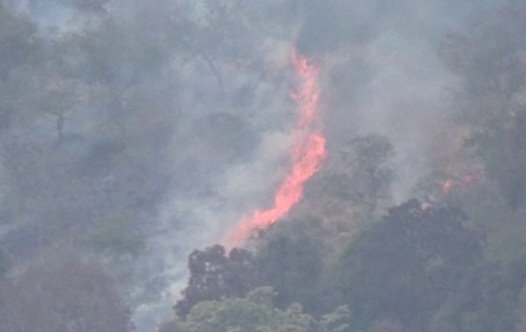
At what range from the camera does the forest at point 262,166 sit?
36156 millimetres

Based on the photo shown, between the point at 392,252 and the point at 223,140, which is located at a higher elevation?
the point at 223,140

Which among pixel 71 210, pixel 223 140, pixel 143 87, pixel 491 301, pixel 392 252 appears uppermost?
pixel 143 87

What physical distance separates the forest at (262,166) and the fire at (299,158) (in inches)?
4.0

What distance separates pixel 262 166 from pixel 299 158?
155 cm

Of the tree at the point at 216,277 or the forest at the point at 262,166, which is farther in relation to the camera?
the tree at the point at 216,277

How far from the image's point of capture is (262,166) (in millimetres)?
54625

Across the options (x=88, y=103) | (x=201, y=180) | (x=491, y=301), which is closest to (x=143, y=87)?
(x=88, y=103)

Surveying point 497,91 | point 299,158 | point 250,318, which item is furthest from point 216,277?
point 497,91

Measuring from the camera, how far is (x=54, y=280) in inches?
1385

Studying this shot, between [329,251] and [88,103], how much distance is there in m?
20.2

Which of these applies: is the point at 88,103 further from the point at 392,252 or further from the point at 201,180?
the point at 392,252

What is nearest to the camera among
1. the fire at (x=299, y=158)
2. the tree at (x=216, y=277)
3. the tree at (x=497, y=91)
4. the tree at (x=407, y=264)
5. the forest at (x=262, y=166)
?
the forest at (x=262, y=166)

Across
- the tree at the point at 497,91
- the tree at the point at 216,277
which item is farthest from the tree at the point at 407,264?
the tree at the point at 497,91

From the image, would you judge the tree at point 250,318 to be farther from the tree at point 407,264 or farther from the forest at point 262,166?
the tree at point 407,264
